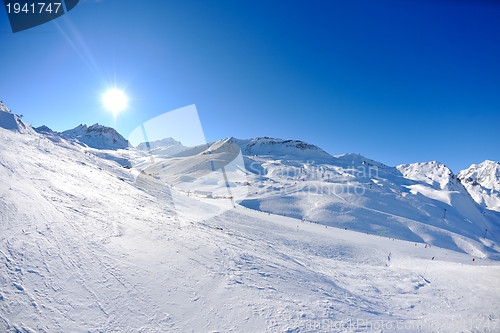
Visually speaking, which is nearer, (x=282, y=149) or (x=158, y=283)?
(x=158, y=283)

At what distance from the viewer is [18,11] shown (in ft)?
33.7

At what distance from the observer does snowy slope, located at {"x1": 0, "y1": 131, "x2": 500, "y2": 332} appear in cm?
388

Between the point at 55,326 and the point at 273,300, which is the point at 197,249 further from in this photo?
the point at 55,326

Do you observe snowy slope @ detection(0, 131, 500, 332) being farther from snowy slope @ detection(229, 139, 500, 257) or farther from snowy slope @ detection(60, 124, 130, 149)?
snowy slope @ detection(60, 124, 130, 149)

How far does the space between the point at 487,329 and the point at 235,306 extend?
22.7 ft

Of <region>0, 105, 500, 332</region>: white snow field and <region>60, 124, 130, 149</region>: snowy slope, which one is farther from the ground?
<region>60, 124, 130, 149</region>: snowy slope

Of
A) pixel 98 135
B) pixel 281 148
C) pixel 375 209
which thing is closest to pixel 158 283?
pixel 375 209

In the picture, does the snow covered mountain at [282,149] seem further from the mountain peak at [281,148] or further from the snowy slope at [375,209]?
the snowy slope at [375,209]

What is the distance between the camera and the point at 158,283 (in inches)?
195

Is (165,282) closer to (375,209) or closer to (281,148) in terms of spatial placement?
(375,209)

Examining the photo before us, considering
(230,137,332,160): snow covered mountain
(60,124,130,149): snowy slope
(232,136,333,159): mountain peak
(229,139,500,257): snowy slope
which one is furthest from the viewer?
(60,124,130,149): snowy slope

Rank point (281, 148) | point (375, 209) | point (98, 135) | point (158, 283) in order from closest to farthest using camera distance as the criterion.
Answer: point (158, 283) < point (375, 209) < point (281, 148) < point (98, 135)

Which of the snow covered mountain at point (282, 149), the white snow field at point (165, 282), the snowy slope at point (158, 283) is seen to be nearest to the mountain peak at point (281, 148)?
the snow covered mountain at point (282, 149)

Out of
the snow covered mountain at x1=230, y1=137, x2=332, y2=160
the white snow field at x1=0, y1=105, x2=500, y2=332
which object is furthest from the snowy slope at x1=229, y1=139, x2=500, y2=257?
the snow covered mountain at x1=230, y1=137, x2=332, y2=160
